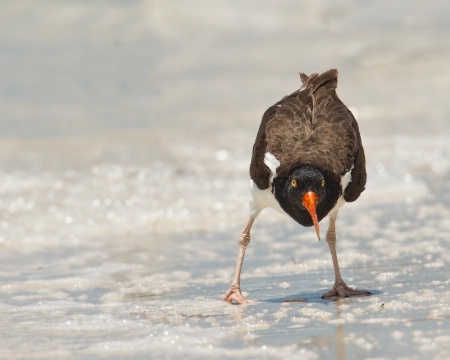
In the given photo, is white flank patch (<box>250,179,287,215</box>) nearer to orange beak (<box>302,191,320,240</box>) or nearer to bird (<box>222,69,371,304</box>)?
bird (<box>222,69,371,304</box>)

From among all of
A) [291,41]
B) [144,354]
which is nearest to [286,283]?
[144,354]

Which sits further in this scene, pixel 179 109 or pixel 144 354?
pixel 179 109

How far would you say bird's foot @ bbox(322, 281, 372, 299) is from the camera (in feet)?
20.7

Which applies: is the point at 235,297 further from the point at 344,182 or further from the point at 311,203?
the point at 344,182

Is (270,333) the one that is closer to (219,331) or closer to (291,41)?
(219,331)

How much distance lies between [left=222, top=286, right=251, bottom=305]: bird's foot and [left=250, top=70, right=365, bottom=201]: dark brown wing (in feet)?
2.58

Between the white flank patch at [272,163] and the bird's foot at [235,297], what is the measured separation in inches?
32.8

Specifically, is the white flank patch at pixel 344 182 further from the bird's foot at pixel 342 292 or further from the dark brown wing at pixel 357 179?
the bird's foot at pixel 342 292

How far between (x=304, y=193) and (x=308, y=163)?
0.29 m

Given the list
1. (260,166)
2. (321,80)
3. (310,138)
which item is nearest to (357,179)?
(310,138)

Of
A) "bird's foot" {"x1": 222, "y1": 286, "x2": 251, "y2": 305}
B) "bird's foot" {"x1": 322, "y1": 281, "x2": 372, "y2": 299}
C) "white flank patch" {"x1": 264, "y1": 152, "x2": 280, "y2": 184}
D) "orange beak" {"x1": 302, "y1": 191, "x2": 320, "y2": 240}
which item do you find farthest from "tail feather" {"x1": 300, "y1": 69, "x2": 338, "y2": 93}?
"bird's foot" {"x1": 222, "y1": 286, "x2": 251, "y2": 305}

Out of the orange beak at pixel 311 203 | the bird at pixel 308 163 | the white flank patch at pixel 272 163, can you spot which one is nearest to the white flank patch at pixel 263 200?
the bird at pixel 308 163

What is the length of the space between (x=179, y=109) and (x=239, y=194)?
8.72 meters

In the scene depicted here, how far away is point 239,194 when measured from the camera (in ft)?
40.9
